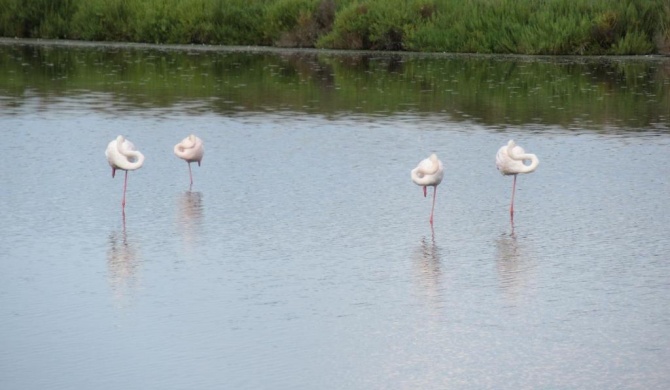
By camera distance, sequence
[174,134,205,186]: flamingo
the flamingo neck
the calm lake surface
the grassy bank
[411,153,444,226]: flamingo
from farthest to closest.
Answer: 1. the grassy bank
2. [174,134,205,186]: flamingo
3. the flamingo neck
4. [411,153,444,226]: flamingo
5. the calm lake surface

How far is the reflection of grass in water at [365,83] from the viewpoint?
20375 mm

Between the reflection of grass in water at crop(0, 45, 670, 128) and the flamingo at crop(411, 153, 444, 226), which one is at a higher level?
the flamingo at crop(411, 153, 444, 226)

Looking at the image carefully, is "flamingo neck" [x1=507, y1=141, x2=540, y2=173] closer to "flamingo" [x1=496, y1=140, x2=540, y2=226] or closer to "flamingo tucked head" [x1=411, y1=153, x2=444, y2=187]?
"flamingo" [x1=496, y1=140, x2=540, y2=226]

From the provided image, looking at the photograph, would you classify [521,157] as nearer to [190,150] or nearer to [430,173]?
[430,173]

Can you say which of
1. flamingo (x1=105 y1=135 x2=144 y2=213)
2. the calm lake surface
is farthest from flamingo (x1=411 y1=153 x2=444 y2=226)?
flamingo (x1=105 y1=135 x2=144 y2=213)

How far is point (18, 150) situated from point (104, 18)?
1952 centimetres

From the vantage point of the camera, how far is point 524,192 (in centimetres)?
1324

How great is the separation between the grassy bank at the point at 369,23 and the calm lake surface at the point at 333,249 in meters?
9.04

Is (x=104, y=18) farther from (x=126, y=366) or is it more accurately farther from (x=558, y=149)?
(x=126, y=366)

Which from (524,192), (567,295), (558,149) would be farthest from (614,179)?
(567,295)

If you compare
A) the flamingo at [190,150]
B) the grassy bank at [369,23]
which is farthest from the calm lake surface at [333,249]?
the grassy bank at [369,23]

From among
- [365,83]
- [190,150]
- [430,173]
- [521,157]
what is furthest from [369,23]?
[430,173]

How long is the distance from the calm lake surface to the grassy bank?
9.04m

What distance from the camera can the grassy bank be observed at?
29797mm
